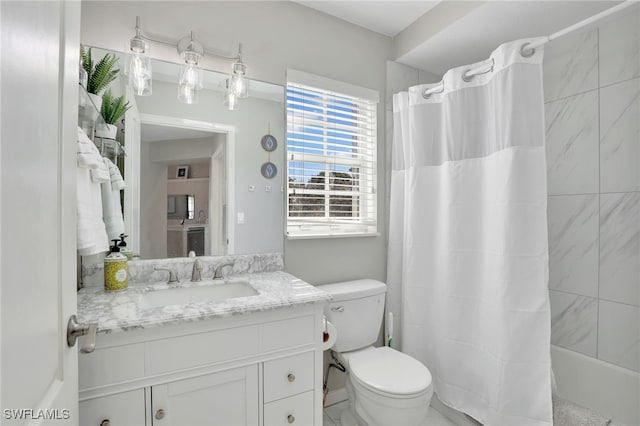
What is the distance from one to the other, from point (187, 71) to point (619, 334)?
265 centimetres

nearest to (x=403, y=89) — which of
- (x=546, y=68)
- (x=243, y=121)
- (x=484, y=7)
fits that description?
(x=484, y=7)

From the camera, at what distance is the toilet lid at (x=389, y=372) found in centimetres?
146

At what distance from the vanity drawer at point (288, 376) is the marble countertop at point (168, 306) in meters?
0.24

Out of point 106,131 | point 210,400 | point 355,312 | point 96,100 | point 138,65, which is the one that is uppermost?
point 138,65

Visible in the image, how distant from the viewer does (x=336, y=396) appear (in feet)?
6.80

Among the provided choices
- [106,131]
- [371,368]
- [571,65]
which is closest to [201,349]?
[371,368]

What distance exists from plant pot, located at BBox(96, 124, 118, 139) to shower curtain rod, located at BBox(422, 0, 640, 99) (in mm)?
1716

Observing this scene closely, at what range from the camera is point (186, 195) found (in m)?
1.65

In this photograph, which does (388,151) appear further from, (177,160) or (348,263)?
(177,160)

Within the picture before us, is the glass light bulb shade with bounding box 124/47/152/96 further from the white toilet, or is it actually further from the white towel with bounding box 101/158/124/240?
the white toilet

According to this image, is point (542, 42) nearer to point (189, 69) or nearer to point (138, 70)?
point (189, 69)

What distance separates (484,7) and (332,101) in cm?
96

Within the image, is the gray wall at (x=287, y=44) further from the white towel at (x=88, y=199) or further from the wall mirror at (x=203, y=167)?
the white towel at (x=88, y=199)

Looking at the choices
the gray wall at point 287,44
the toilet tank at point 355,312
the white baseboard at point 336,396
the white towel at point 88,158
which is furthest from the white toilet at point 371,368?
the white towel at point 88,158
